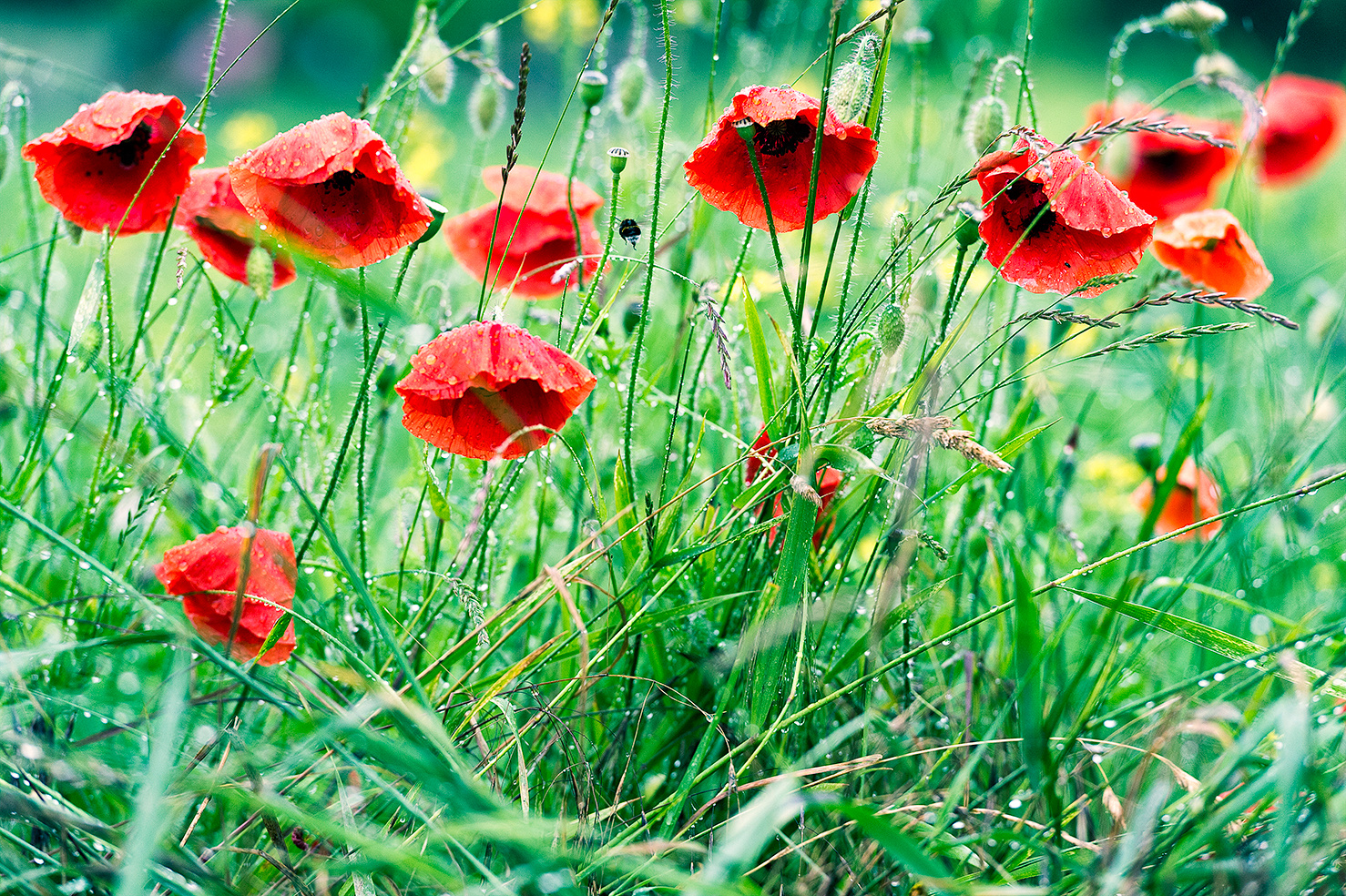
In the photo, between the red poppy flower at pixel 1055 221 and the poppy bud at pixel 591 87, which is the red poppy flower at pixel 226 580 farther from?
the red poppy flower at pixel 1055 221

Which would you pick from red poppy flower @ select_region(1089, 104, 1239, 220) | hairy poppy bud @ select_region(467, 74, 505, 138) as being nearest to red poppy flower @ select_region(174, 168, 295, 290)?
hairy poppy bud @ select_region(467, 74, 505, 138)

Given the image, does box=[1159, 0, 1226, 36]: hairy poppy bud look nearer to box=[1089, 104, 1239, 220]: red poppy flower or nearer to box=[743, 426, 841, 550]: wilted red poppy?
box=[1089, 104, 1239, 220]: red poppy flower

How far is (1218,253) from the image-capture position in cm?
93

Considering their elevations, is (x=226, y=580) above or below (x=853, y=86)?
below

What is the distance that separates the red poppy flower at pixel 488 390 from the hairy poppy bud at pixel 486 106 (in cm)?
48

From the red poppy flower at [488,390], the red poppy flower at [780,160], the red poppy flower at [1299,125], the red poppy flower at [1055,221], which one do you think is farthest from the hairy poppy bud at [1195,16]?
the red poppy flower at [1299,125]

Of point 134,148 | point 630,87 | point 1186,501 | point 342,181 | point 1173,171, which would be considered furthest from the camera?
point 1173,171

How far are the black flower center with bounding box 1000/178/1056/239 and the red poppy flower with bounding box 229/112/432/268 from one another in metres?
0.43

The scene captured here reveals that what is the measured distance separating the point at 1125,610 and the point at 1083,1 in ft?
23.5

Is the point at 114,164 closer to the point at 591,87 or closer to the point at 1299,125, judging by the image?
the point at 591,87

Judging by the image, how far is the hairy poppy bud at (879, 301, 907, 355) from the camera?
0.67 meters

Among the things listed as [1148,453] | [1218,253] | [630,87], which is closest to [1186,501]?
[1148,453]

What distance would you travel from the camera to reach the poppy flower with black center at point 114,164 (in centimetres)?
75

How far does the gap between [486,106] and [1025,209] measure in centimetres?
60
